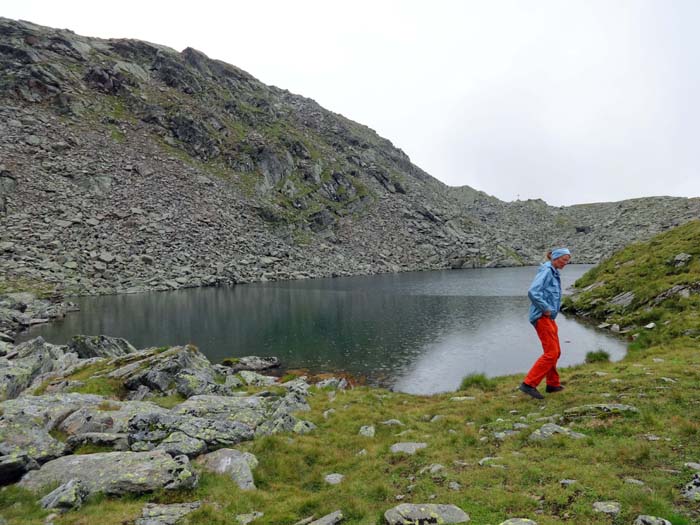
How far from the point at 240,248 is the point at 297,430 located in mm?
103682

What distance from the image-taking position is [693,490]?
6.40 metres

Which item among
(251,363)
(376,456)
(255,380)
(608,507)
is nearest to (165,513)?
(376,456)

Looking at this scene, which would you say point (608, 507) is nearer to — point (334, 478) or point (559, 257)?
point (334, 478)

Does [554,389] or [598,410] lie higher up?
[598,410]

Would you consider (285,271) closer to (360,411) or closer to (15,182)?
(15,182)

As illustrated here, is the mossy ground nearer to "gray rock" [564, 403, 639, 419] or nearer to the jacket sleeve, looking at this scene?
"gray rock" [564, 403, 639, 419]

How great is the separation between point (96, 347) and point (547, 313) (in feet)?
107

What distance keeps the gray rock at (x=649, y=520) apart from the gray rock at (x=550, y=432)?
4.10 meters

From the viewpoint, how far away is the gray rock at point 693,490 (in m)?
6.24

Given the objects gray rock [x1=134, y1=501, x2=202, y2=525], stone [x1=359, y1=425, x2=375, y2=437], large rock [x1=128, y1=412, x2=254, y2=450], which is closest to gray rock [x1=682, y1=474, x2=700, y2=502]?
stone [x1=359, y1=425, x2=375, y2=437]

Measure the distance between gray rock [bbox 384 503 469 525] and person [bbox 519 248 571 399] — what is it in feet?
23.4

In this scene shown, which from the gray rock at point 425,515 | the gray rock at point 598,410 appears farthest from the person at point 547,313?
the gray rock at point 425,515

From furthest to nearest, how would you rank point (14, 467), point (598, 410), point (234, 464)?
point (598, 410)
point (234, 464)
point (14, 467)

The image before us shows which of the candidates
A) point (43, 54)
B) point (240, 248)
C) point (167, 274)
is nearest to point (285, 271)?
point (240, 248)
